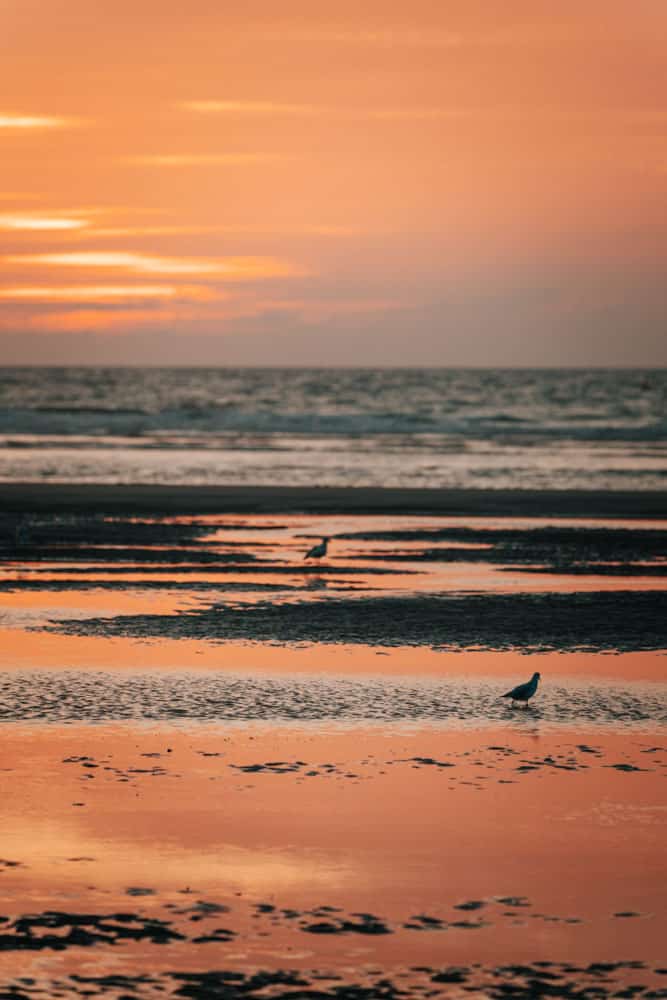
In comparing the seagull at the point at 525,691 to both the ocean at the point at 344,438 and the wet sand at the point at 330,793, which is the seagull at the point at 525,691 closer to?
the wet sand at the point at 330,793

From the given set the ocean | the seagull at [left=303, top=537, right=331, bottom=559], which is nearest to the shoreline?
the ocean

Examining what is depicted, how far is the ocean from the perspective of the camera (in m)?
44.9

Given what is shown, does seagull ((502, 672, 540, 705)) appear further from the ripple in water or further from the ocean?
the ocean

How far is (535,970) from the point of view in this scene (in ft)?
24.0

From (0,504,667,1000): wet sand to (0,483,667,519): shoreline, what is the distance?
12630mm

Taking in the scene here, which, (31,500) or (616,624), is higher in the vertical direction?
(31,500)

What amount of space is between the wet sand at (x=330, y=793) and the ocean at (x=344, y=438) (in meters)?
23.3

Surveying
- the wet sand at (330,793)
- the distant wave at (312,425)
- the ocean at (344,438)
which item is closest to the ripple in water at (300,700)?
the wet sand at (330,793)

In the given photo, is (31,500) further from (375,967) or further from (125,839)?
(375,967)

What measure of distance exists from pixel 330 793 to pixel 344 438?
5951 centimetres

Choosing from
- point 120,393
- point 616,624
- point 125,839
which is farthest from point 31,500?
point 120,393

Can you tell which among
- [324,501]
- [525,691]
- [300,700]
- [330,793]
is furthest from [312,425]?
[330,793]

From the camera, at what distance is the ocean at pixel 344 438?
147 feet

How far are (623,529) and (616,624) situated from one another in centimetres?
1247
